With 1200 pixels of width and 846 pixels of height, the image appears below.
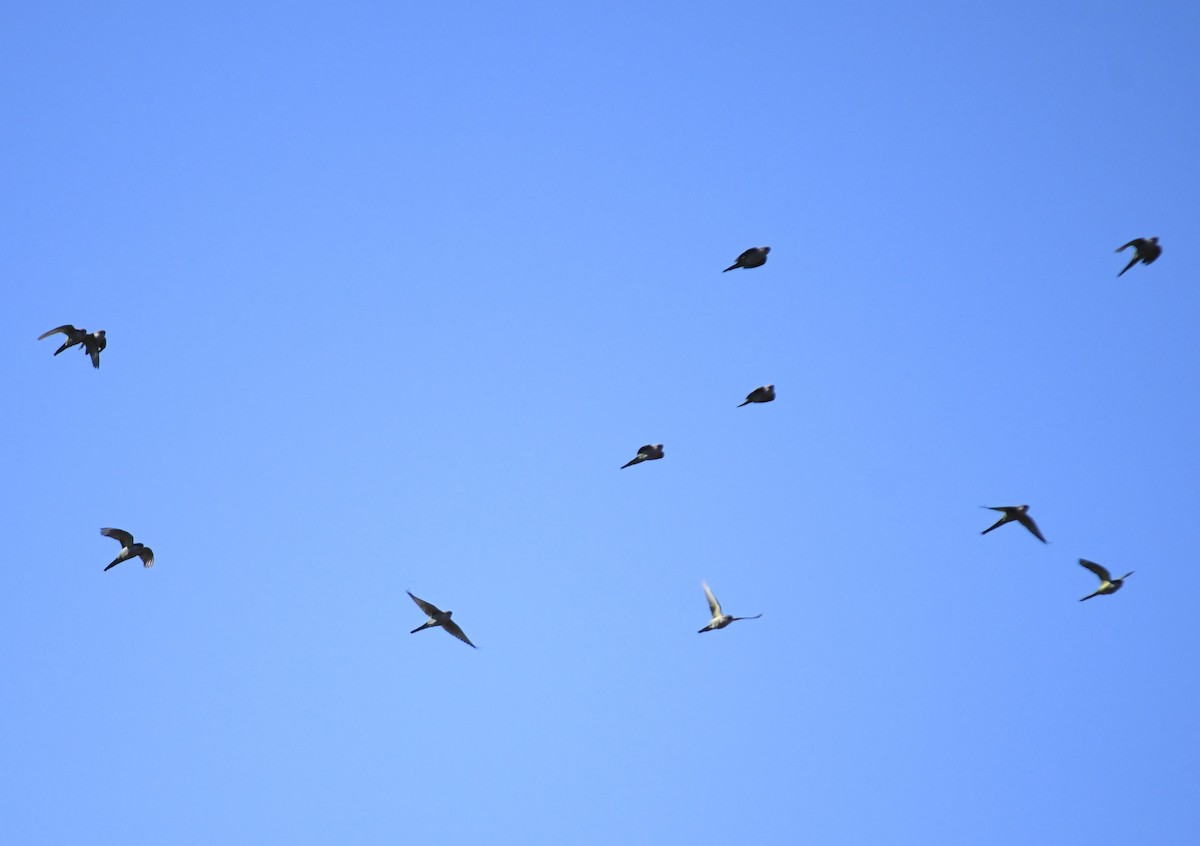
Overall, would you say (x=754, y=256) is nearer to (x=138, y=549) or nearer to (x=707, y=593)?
(x=707, y=593)

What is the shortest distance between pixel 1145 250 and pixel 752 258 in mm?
11873

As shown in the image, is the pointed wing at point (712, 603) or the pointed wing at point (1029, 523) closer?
the pointed wing at point (1029, 523)

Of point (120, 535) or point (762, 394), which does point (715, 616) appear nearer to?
point (762, 394)

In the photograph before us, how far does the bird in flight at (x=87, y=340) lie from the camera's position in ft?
150

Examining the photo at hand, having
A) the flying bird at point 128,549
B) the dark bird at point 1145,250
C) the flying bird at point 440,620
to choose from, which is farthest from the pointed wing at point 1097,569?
the flying bird at point 128,549

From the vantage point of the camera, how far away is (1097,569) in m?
46.9

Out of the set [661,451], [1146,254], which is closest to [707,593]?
[661,451]

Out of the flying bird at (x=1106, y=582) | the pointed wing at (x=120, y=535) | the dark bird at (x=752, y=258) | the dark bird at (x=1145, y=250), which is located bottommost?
the flying bird at (x=1106, y=582)

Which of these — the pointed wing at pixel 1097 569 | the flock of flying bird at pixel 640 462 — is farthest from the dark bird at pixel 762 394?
the pointed wing at pixel 1097 569

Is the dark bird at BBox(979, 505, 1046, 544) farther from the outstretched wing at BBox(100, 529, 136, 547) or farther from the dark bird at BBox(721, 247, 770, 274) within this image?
the outstretched wing at BBox(100, 529, 136, 547)

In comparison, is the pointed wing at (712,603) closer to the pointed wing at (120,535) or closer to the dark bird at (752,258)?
the dark bird at (752,258)

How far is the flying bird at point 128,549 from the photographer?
45750mm

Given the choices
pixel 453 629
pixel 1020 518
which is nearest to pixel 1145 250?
pixel 1020 518

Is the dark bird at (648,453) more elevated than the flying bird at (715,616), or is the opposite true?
the dark bird at (648,453)
